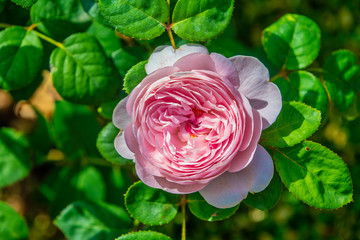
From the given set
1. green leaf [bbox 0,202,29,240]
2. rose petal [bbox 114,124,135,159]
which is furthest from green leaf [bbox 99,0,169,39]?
green leaf [bbox 0,202,29,240]

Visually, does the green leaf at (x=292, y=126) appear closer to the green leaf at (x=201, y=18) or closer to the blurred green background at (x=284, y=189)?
the green leaf at (x=201, y=18)

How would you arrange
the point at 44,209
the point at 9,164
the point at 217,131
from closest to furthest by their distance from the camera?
the point at 217,131 < the point at 9,164 < the point at 44,209

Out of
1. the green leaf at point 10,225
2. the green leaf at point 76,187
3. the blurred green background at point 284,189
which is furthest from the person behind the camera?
the blurred green background at point 284,189

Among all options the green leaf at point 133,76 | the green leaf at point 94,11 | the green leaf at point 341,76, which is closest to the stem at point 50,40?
the green leaf at point 94,11

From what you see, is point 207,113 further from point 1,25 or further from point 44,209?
point 44,209

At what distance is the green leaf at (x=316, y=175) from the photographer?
109cm

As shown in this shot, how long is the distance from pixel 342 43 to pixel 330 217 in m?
0.98

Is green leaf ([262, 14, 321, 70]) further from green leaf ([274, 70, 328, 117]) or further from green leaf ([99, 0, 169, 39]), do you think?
green leaf ([99, 0, 169, 39])

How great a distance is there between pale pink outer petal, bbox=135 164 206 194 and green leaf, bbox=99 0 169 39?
1.31 ft

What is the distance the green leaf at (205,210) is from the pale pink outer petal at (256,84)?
1.17ft

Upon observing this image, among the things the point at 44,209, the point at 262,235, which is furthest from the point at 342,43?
the point at 44,209

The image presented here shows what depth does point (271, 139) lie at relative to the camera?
112 cm

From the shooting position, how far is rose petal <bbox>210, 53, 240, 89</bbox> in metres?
1.00

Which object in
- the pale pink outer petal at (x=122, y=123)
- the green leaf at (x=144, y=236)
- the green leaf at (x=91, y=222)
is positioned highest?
the pale pink outer petal at (x=122, y=123)
